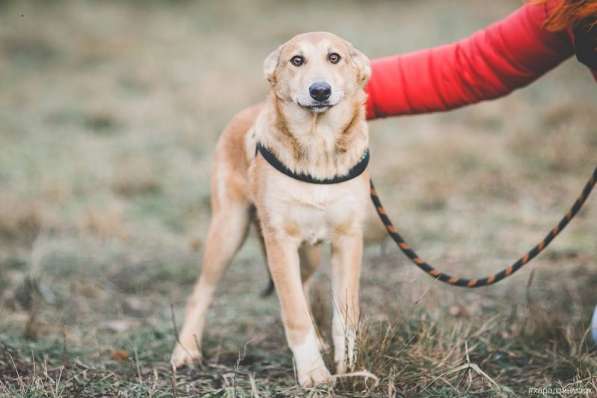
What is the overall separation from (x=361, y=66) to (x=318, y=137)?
394mm

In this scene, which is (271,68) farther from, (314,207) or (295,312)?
(295,312)

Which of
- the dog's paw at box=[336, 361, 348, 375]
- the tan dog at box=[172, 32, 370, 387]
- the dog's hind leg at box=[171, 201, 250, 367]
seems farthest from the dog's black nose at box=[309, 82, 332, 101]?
the dog's paw at box=[336, 361, 348, 375]

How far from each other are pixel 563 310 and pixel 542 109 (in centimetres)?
502

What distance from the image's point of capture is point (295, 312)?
2.74 metres

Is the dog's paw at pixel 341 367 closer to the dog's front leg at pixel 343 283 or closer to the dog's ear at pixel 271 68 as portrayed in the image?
the dog's front leg at pixel 343 283

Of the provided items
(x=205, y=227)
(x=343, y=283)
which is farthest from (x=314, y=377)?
(x=205, y=227)

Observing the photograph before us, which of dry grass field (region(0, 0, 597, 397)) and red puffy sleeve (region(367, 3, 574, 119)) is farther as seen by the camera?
red puffy sleeve (region(367, 3, 574, 119))

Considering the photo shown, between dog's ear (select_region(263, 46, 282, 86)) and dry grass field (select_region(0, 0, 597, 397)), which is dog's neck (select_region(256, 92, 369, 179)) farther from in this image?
dry grass field (select_region(0, 0, 597, 397))

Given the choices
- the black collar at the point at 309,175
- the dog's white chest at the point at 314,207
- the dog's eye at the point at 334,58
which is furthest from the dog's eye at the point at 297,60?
the dog's white chest at the point at 314,207

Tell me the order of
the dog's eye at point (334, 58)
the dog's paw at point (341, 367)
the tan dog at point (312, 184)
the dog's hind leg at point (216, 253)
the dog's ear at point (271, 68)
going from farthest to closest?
the dog's hind leg at point (216, 253), the dog's ear at point (271, 68), the dog's eye at point (334, 58), the tan dog at point (312, 184), the dog's paw at point (341, 367)

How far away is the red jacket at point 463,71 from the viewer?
10.1 feet

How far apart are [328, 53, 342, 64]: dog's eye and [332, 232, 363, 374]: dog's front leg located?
2.39 ft

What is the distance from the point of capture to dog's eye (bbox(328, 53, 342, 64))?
115 inches

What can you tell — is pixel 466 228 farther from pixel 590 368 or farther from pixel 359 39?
pixel 359 39
